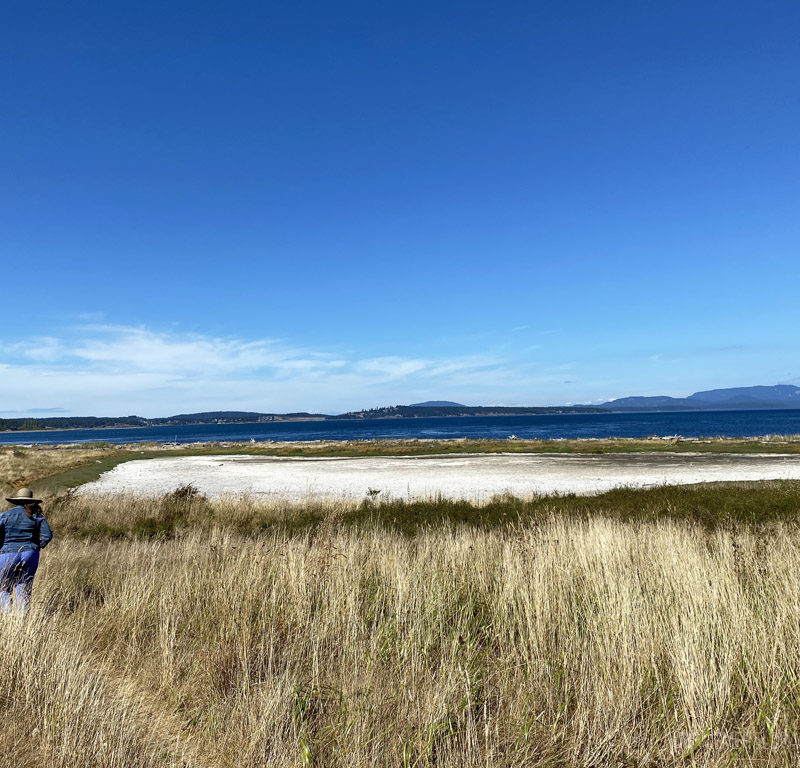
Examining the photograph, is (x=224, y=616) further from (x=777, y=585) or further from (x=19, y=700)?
(x=777, y=585)

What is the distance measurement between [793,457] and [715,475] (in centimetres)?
1665

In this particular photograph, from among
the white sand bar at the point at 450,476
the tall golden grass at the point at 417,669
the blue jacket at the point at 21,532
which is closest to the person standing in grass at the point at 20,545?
the blue jacket at the point at 21,532

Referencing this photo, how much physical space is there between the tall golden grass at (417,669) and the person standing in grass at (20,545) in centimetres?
33

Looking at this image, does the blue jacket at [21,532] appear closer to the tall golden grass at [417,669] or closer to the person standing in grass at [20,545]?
the person standing in grass at [20,545]

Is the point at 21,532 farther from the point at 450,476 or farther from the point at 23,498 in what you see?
the point at 450,476

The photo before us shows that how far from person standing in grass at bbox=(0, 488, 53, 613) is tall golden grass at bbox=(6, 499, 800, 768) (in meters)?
0.33

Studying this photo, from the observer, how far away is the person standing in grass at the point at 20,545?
611cm

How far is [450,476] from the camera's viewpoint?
104 ft

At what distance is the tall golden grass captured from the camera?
11.6 ft

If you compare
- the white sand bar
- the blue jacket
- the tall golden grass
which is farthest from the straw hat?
the white sand bar

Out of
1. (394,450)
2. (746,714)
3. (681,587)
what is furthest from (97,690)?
(394,450)

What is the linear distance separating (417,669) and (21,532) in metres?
5.09

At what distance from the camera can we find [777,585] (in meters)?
5.58

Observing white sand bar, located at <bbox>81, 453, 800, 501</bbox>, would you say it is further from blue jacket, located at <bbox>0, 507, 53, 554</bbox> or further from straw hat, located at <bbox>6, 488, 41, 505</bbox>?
blue jacket, located at <bbox>0, 507, 53, 554</bbox>
